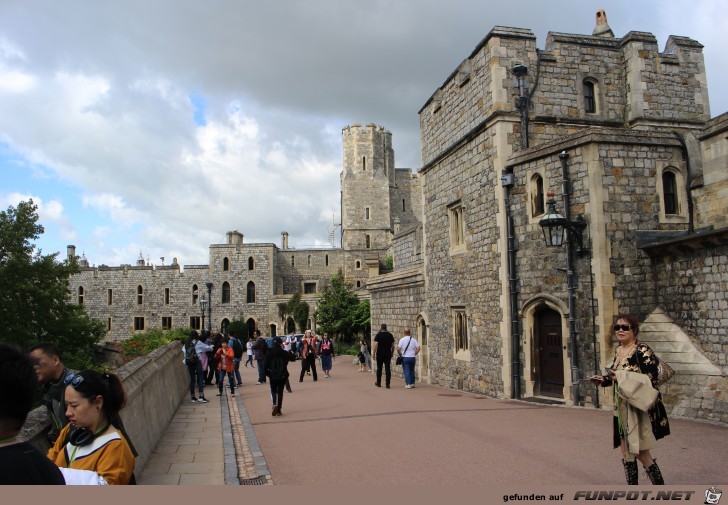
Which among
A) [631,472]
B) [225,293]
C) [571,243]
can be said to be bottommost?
[631,472]

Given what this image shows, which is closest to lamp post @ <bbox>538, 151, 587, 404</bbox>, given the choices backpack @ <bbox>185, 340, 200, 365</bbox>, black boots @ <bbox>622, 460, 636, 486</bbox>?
black boots @ <bbox>622, 460, 636, 486</bbox>

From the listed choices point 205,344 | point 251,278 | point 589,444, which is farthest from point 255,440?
point 251,278

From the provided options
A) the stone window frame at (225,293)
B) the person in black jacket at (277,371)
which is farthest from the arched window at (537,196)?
the stone window frame at (225,293)

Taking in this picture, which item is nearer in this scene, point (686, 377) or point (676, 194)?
point (686, 377)

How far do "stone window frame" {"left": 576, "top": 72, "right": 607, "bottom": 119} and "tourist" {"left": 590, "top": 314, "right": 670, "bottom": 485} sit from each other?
31.0 feet

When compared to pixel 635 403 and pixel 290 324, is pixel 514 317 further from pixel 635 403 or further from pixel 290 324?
pixel 290 324

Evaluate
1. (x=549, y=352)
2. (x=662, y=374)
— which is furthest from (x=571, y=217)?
(x=662, y=374)

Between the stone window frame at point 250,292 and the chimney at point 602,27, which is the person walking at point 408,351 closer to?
the chimney at point 602,27

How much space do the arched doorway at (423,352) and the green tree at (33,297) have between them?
51.3 ft

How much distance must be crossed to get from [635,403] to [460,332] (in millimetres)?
10359

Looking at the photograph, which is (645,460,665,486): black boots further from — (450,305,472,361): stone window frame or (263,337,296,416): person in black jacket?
(450,305,472,361): stone window frame

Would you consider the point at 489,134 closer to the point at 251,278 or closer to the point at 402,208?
the point at 251,278

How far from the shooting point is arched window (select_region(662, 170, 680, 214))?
1146 centimetres

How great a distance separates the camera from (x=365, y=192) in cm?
6762
